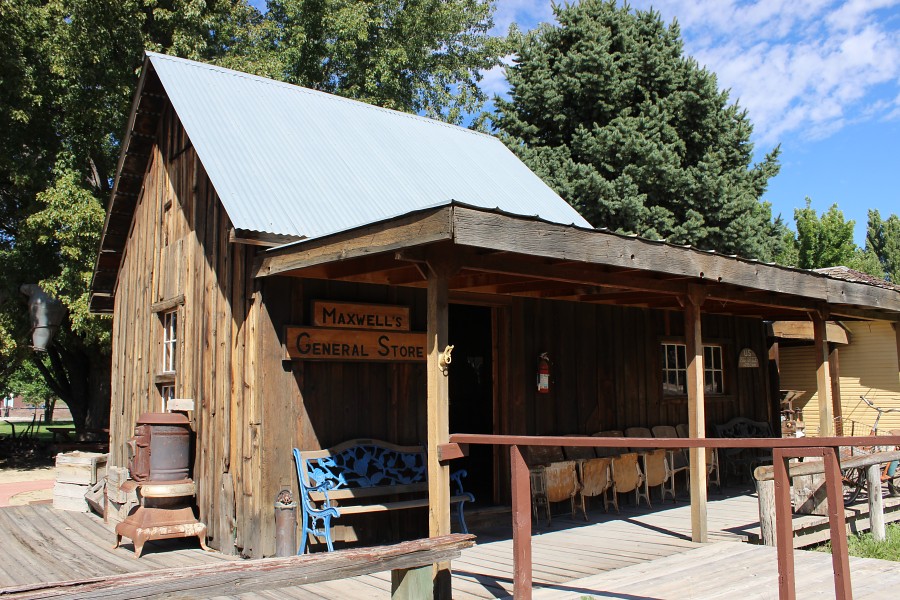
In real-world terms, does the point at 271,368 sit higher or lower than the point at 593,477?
higher

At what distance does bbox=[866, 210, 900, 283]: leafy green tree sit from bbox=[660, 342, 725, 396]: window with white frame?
3157 cm

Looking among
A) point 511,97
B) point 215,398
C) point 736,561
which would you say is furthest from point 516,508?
point 511,97

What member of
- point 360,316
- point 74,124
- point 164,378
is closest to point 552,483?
point 360,316

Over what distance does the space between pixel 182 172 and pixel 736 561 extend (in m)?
6.70

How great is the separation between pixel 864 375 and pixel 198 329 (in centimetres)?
1664

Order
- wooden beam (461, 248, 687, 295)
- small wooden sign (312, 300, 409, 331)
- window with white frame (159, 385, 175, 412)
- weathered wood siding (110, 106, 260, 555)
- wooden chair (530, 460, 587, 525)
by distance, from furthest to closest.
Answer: window with white frame (159, 385, 175, 412)
wooden chair (530, 460, 587, 525)
small wooden sign (312, 300, 409, 331)
weathered wood siding (110, 106, 260, 555)
wooden beam (461, 248, 687, 295)

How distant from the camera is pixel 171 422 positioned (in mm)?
7324

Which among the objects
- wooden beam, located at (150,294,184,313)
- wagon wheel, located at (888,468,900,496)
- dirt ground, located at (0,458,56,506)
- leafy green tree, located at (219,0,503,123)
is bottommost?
dirt ground, located at (0,458,56,506)

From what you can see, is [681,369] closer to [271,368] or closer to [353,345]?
[353,345]

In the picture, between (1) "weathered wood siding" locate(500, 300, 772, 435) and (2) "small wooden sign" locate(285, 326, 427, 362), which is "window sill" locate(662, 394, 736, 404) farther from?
(2) "small wooden sign" locate(285, 326, 427, 362)

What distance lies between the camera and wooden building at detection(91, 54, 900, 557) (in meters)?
5.83

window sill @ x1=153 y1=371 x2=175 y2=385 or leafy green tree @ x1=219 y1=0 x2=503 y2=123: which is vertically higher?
leafy green tree @ x1=219 y1=0 x2=503 y2=123

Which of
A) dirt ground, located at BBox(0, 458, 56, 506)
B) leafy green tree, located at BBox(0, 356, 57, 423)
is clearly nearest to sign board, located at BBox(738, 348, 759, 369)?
dirt ground, located at BBox(0, 458, 56, 506)

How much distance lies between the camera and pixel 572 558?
20.7 feet
